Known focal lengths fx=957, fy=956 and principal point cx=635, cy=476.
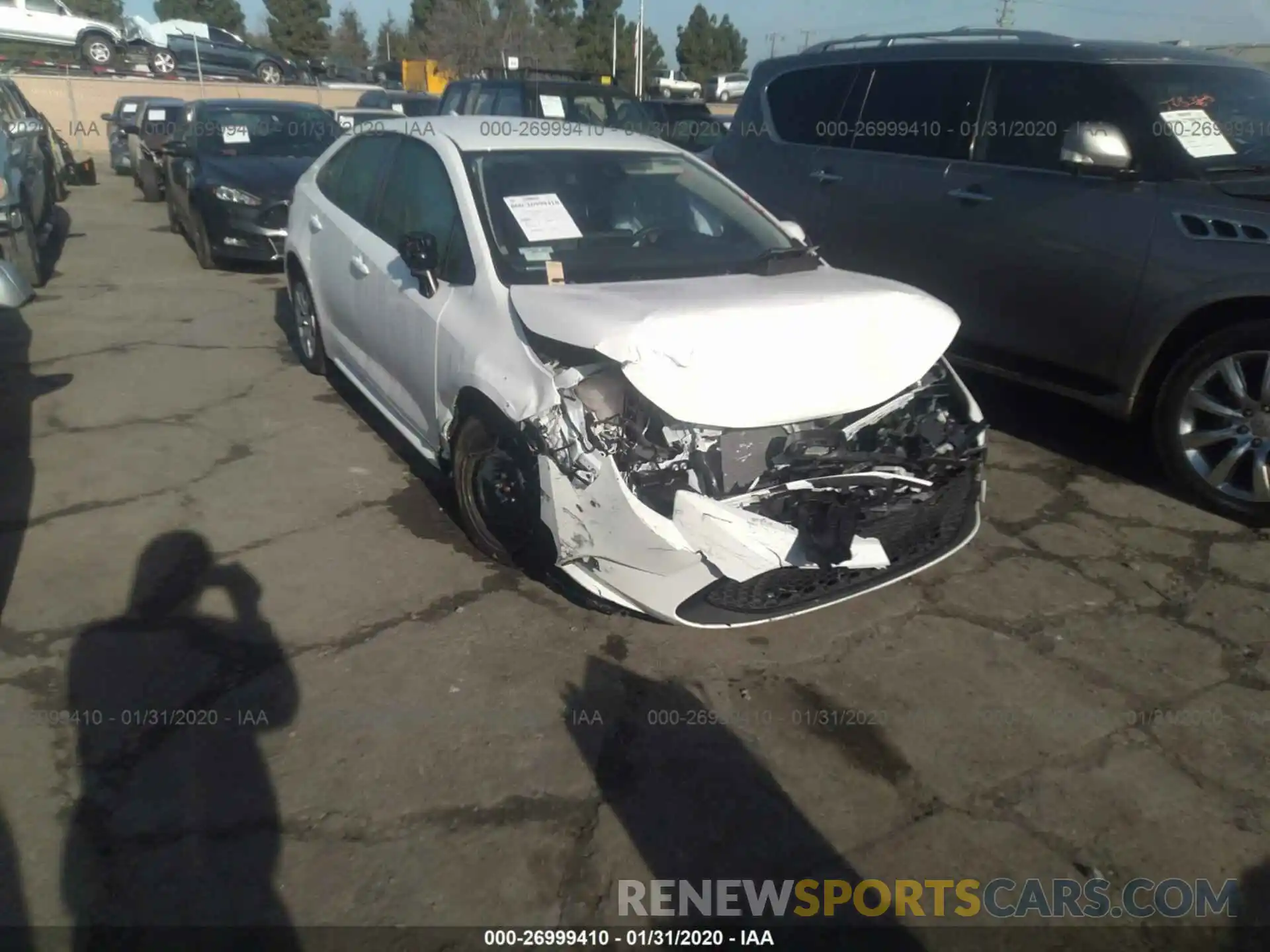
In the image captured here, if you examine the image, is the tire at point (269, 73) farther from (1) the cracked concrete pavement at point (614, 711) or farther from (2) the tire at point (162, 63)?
(1) the cracked concrete pavement at point (614, 711)

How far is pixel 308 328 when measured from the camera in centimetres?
605

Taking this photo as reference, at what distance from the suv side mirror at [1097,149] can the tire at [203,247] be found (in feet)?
26.3

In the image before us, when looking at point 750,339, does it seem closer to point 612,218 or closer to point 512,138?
point 612,218

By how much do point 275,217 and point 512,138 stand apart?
19.7 ft

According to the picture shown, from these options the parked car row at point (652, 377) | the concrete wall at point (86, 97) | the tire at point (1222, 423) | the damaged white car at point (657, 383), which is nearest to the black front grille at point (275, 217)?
the parked car row at point (652, 377)

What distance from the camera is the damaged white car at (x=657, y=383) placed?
3.04 m

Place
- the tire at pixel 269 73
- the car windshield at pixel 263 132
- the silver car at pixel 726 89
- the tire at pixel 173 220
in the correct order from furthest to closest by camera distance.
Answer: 1. the silver car at pixel 726 89
2. the tire at pixel 269 73
3. the tire at pixel 173 220
4. the car windshield at pixel 263 132

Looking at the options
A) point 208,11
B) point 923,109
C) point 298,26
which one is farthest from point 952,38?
point 208,11

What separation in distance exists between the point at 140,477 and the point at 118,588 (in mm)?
1175

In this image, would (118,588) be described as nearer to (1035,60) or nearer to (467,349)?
(467,349)

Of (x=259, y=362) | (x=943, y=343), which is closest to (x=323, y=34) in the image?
(x=259, y=362)

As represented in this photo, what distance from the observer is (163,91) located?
86.1 feet

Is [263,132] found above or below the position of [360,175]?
below

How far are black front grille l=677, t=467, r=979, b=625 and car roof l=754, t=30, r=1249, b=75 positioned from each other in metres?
2.71
